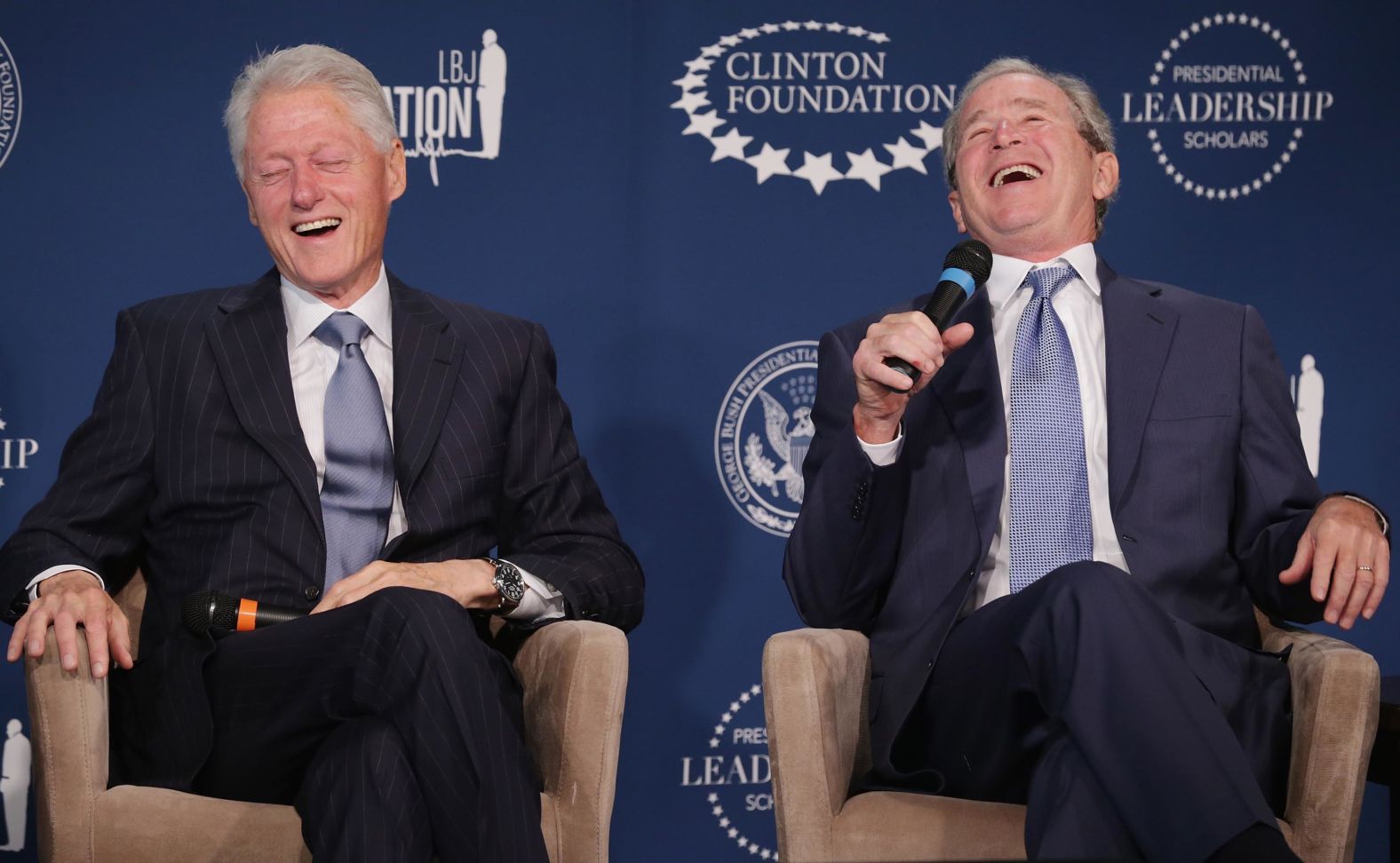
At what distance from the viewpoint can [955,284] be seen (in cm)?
195

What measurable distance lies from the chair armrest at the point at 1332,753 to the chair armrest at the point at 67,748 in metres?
1.58

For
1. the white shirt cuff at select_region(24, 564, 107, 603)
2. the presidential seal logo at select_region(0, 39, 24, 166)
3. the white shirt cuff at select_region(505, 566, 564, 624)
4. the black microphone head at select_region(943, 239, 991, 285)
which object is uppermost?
the presidential seal logo at select_region(0, 39, 24, 166)

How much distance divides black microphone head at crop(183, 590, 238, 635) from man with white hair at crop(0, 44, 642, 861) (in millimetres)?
22

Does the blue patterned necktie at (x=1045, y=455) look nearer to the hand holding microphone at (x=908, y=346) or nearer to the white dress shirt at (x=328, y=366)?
the hand holding microphone at (x=908, y=346)

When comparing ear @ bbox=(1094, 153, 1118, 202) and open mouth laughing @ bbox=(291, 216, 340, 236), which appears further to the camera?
ear @ bbox=(1094, 153, 1118, 202)

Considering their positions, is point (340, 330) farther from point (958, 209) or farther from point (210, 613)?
point (958, 209)

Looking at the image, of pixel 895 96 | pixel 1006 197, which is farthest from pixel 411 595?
pixel 895 96

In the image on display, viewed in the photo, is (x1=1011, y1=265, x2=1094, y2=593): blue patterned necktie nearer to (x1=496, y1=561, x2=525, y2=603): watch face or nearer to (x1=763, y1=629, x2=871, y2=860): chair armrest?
(x1=763, y1=629, x2=871, y2=860): chair armrest

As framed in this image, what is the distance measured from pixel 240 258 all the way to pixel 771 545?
131 centimetres

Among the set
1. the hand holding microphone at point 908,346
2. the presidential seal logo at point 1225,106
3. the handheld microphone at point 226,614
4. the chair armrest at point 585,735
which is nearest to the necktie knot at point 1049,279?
the hand holding microphone at point 908,346

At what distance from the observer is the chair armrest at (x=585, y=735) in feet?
6.54
